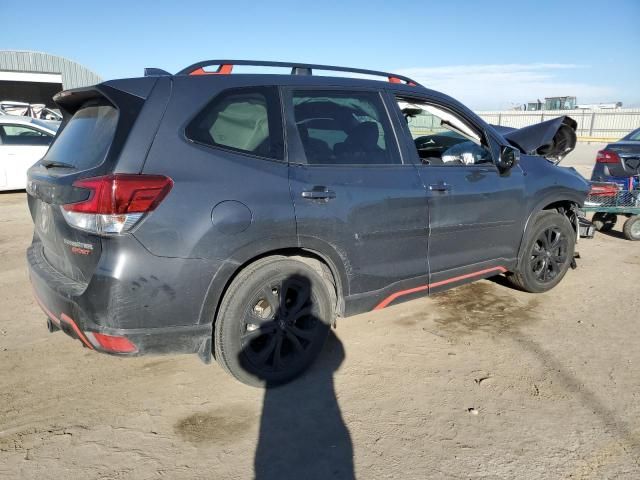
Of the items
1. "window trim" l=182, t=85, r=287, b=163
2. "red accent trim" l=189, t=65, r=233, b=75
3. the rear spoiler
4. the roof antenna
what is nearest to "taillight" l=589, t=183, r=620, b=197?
the rear spoiler

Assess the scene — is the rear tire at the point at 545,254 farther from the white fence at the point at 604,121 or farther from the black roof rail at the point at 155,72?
the white fence at the point at 604,121

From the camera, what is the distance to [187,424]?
108 inches

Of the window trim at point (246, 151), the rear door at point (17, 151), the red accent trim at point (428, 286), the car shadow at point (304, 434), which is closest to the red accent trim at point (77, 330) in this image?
the car shadow at point (304, 434)

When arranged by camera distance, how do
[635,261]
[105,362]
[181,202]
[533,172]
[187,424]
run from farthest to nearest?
1. [635,261]
2. [533,172]
3. [105,362]
4. [187,424]
5. [181,202]

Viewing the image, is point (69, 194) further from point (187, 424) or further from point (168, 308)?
point (187, 424)

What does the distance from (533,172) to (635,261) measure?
2.71 metres

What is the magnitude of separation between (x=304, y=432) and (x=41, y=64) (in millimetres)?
44676

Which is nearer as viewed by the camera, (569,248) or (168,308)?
(168,308)

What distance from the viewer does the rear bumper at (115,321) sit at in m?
2.54

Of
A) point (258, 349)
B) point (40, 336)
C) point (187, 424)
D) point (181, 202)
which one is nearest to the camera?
point (181, 202)

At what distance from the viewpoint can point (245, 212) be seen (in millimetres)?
2732

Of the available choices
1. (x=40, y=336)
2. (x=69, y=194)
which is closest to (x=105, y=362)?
(x=40, y=336)

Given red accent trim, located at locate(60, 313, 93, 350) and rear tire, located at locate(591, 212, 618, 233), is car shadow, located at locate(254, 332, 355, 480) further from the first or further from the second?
rear tire, located at locate(591, 212, 618, 233)

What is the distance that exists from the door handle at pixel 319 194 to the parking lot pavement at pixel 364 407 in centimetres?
117
